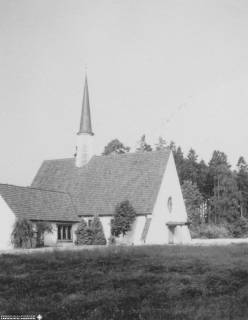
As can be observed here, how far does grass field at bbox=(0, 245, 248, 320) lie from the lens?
874 centimetres

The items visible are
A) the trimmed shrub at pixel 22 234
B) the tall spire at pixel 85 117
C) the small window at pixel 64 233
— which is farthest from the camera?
the tall spire at pixel 85 117

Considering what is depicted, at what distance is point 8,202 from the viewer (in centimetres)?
3403

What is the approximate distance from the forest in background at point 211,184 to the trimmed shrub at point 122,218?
105ft

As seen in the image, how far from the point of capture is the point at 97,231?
36656mm

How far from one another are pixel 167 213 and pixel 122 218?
219 inches

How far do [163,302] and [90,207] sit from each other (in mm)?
30009

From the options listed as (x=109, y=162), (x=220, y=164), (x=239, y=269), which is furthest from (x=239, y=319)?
(x=220, y=164)

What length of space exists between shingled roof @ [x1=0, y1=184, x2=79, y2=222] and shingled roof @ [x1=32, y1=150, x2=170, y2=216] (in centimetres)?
138

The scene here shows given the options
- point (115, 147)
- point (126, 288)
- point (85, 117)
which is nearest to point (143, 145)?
point (115, 147)

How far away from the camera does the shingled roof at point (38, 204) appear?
113 feet

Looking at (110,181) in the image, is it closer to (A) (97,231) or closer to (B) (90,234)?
(A) (97,231)

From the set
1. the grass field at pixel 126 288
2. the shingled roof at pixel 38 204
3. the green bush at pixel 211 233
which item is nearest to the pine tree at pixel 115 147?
the green bush at pixel 211 233

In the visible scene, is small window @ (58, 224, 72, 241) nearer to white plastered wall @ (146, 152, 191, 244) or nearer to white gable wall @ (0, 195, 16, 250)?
white gable wall @ (0, 195, 16, 250)

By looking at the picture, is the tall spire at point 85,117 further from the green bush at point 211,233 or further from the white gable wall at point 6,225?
the green bush at point 211,233
